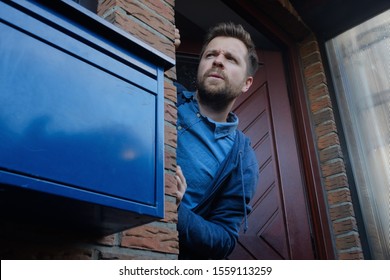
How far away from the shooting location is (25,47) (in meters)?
0.94

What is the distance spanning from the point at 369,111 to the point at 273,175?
79cm

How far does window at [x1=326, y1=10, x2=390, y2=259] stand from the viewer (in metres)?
2.75

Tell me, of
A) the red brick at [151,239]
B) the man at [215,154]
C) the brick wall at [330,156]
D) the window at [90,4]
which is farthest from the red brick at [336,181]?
the window at [90,4]

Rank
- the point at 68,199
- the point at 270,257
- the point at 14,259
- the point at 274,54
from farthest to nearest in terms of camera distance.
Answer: the point at 274,54 < the point at 270,257 < the point at 14,259 < the point at 68,199

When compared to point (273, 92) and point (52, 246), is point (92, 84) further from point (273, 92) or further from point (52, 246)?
point (273, 92)

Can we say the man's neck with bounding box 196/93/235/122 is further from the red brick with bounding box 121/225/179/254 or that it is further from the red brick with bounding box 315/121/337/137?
the red brick with bounding box 121/225/179/254

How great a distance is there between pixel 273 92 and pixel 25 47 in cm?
236

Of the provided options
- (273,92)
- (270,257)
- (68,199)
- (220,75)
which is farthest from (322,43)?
(68,199)

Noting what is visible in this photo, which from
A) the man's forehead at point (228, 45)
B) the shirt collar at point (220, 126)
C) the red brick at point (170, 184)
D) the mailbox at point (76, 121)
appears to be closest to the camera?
the mailbox at point (76, 121)

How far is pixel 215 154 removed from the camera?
7.70ft

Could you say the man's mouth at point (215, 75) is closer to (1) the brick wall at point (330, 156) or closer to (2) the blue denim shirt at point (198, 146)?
(2) the blue denim shirt at point (198, 146)

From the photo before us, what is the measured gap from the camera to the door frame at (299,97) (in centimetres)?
276

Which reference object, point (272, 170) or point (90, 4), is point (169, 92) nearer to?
point (90, 4)

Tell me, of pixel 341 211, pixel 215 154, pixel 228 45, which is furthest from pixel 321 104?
pixel 215 154
